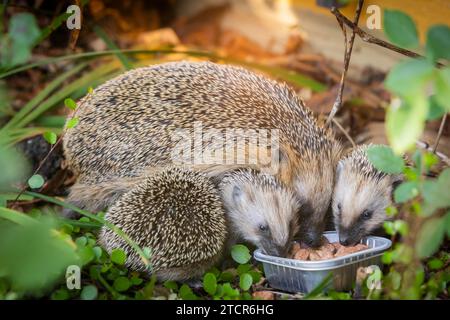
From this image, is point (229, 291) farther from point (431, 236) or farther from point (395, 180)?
point (395, 180)

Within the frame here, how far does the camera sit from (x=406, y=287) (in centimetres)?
319

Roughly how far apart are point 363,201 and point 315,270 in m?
0.76

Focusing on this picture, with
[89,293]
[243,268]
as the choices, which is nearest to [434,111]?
[243,268]

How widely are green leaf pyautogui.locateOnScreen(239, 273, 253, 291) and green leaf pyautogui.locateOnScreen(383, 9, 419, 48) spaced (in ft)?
5.37

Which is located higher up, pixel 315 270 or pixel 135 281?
pixel 315 270

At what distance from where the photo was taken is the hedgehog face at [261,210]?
12.8 ft

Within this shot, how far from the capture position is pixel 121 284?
11.6ft

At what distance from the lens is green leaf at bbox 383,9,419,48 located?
9.02 ft

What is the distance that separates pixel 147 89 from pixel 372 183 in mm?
1635

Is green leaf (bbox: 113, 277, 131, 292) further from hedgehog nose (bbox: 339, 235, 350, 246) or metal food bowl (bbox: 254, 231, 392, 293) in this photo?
hedgehog nose (bbox: 339, 235, 350, 246)

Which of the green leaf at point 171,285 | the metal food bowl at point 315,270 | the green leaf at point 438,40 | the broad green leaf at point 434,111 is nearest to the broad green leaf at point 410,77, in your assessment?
the green leaf at point 438,40

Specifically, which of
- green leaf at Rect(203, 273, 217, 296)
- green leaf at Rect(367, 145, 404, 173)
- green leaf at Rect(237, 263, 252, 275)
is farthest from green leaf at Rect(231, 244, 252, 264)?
Answer: green leaf at Rect(367, 145, 404, 173)

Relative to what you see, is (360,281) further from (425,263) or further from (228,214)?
(228,214)

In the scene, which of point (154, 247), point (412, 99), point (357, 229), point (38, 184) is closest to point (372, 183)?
point (357, 229)
